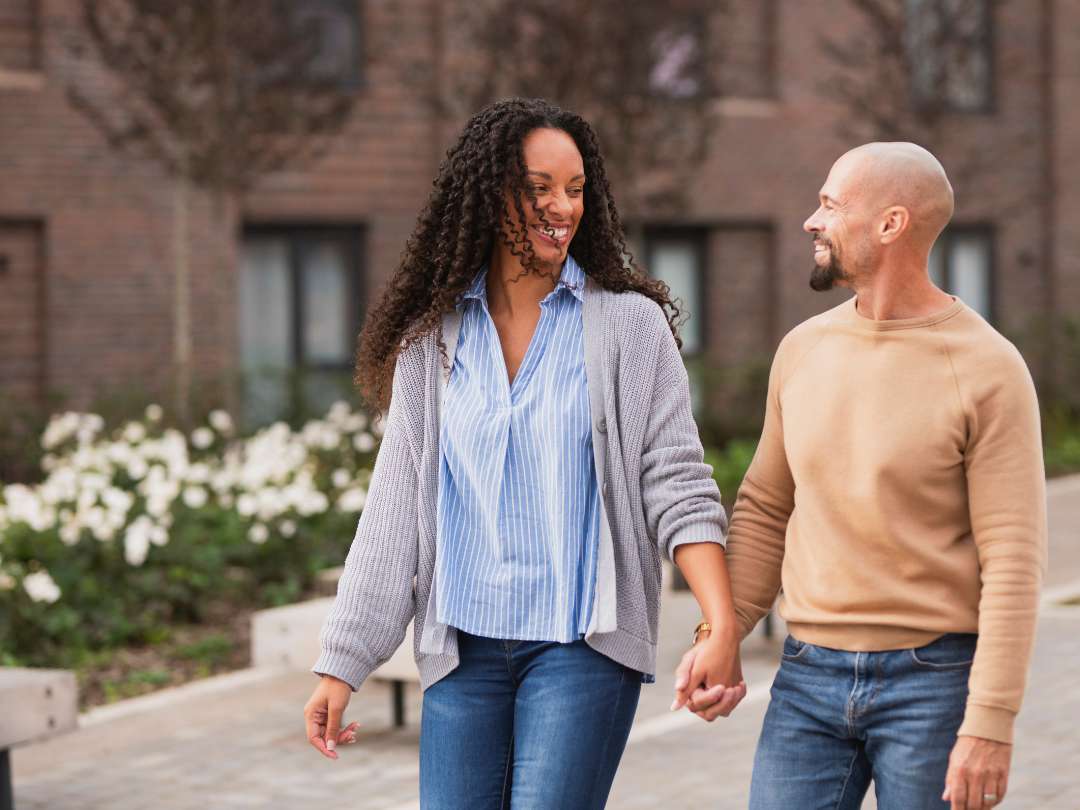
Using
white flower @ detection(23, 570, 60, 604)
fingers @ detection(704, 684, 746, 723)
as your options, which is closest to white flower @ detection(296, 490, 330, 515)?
white flower @ detection(23, 570, 60, 604)

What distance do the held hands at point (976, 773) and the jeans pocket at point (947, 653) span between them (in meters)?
0.15

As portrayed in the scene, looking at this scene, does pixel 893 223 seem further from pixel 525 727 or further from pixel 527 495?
pixel 525 727

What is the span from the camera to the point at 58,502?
970 centimetres

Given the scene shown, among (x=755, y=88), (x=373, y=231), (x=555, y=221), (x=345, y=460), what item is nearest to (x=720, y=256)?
(x=755, y=88)

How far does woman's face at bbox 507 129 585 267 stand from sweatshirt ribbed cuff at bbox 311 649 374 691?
777 millimetres

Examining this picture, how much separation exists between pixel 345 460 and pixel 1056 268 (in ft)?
42.1

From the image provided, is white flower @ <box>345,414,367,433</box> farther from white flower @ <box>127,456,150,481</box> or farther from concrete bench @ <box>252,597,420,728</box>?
concrete bench @ <box>252,597,420,728</box>

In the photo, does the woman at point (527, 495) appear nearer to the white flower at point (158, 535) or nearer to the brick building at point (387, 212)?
the white flower at point (158, 535)

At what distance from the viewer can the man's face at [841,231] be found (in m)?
3.07

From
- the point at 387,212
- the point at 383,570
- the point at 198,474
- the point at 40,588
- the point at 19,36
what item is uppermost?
the point at 19,36

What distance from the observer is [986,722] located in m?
2.86

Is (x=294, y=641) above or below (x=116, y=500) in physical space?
below

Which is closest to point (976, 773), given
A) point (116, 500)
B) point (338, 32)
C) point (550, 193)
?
point (550, 193)

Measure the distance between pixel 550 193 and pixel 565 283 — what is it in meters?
0.16
